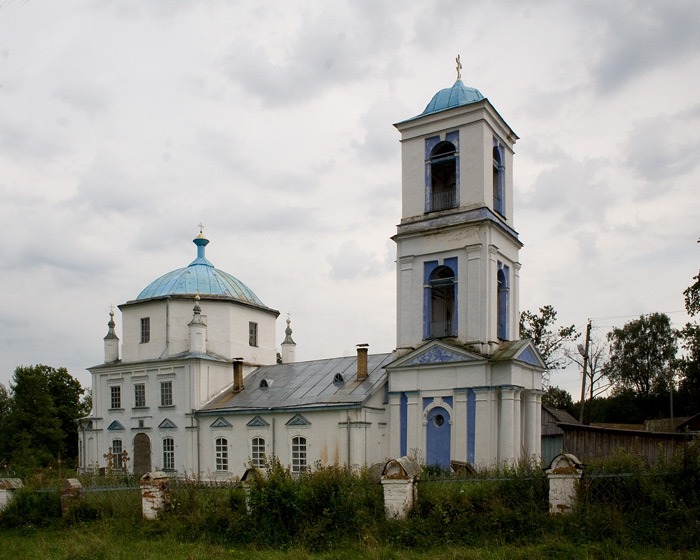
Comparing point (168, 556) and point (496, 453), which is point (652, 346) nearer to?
point (496, 453)

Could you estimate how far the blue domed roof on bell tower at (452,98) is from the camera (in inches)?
858

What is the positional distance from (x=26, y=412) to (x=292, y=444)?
24.1 m

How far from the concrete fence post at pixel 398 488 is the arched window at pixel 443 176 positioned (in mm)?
11349

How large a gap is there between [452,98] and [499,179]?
2.90 meters

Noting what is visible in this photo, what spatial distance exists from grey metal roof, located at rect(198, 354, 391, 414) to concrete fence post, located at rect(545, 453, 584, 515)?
11.4 m

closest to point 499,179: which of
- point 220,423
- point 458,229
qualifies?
point 458,229

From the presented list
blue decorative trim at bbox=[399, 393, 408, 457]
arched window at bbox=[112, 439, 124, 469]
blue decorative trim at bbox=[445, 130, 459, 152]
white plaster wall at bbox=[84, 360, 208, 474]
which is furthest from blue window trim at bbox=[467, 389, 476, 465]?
arched window at bbox=[112, 439, 124, 469]

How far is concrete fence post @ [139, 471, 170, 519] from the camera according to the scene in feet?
42.1

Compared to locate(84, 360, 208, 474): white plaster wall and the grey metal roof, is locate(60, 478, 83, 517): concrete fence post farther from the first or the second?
locate(84, 360, 208, 474): white plaster wall

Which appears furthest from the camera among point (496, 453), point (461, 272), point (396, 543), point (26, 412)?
point (26, 412)

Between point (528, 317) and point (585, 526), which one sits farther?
point (528, 317)

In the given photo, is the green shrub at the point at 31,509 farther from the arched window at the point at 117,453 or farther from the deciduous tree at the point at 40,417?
the deciduous tree at the point at 40,417

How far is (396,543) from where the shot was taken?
10.5m

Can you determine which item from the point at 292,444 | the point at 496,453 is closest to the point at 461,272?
the point at 496,453
